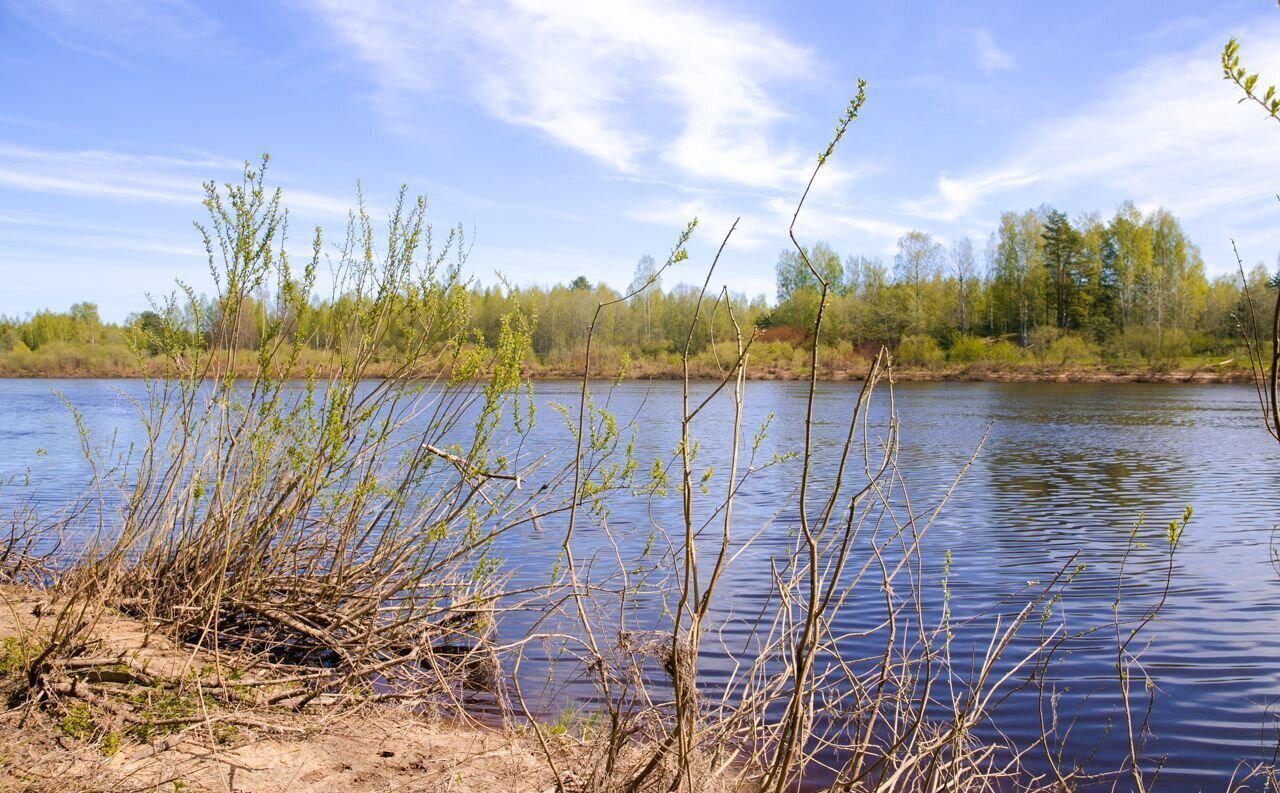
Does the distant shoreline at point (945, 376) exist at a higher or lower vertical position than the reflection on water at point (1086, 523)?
higher

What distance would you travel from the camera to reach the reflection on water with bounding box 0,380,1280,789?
6.80 metres

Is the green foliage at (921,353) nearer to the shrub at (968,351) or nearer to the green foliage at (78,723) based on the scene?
the shrub at (968,351)

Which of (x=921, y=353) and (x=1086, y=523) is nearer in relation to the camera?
(x=1086, y=523)

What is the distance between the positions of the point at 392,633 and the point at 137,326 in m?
2.83

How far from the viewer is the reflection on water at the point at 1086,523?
6.80 metres

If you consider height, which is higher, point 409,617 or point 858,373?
point 858,373

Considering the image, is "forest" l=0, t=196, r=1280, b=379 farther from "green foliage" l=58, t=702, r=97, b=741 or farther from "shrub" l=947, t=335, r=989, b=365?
"green foliage" l=58, t=702, r=97, b=741

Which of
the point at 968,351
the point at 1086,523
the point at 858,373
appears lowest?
the point at 1086,523

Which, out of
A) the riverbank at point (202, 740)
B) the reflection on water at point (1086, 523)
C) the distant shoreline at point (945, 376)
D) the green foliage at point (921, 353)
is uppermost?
the green foliage at point (921, 353)

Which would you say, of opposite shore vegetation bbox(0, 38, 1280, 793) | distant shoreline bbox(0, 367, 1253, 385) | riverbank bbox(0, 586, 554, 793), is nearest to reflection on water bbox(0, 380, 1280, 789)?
opposite shore vegetation bbox(0, 38, 1280, 793)

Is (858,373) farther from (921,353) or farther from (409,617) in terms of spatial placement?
(409,617)

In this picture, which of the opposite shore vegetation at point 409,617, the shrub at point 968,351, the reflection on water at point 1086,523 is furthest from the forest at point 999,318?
the opposite shore vegetation at point 409,617

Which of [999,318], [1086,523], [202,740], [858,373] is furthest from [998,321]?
[202,740]

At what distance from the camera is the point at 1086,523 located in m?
14.0
